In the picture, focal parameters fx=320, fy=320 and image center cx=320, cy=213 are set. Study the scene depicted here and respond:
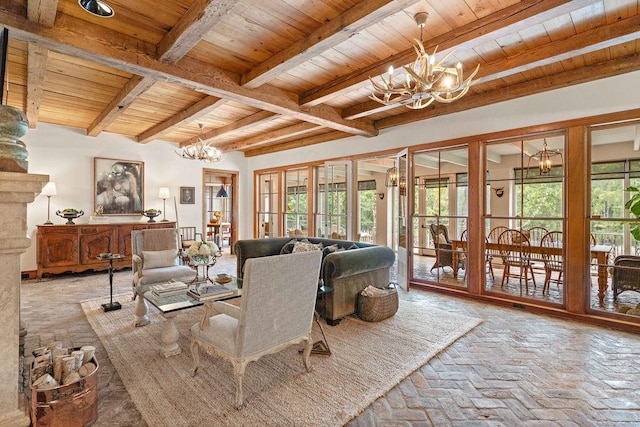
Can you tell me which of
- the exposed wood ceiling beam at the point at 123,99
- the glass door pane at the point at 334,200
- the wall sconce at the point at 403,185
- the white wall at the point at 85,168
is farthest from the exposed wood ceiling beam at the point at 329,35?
the white wall at the point at 85,168

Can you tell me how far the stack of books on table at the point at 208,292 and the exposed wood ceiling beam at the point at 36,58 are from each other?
2.36m

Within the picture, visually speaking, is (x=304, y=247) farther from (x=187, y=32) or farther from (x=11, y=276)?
(x=11, y=276)

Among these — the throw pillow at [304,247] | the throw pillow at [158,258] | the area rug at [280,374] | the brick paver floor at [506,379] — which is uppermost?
the throw pillow at [304,247]

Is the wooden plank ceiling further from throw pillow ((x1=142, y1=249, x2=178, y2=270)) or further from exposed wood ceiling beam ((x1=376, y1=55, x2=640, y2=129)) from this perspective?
throw pillow ((x1=142, y1=249, x2=178, y2=270))

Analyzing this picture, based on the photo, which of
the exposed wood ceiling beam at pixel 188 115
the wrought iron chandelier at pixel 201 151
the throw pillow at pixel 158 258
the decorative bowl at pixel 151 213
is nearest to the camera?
the throw pillow at pixel 158 258

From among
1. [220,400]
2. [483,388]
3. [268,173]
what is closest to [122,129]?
[268,173]

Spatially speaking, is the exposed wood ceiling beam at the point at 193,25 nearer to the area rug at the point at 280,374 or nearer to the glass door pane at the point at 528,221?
the area rug at the point at 280,374

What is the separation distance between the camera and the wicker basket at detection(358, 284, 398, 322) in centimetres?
356

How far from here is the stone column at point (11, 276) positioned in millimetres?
1663

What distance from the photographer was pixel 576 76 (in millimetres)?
3572

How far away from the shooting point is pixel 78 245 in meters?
5.64

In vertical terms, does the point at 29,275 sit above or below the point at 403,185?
below

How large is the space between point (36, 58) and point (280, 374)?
3.72m

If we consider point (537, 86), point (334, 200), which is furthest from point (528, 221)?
point (334, 200)
